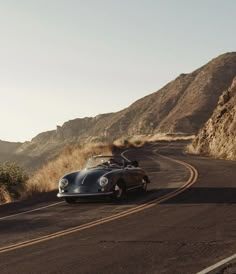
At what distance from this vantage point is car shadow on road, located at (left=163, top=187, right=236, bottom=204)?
1478 centimetres

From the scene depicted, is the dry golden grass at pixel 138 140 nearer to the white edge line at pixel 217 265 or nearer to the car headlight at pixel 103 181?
the car headlight at pixel 103 181

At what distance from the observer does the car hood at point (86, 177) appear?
51.4ft

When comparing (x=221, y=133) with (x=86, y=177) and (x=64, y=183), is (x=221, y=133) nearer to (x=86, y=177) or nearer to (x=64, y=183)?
(x=86, y=177)

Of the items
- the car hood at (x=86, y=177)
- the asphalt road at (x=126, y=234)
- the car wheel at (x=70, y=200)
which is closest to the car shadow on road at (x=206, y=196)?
the asphalt road at (x=126, y=234)

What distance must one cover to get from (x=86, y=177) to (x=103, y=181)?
678 millimetres

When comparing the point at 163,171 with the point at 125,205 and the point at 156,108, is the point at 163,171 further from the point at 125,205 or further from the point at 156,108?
the point at 156,108

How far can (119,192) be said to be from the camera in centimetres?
1605

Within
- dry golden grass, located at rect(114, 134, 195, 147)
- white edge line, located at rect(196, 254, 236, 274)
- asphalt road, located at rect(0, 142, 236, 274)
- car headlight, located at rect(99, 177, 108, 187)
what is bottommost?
white edge line, located at rect(196, 254, 236, 274)

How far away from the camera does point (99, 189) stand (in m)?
15.4

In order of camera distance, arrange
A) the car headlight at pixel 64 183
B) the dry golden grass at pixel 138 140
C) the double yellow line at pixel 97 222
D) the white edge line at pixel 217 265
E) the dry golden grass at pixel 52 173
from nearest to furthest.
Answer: the white edge line at pixel 217 265 → the double yellow line at pixel 97 222 → the car headlight at pixel 64 183 → the dry golden grass at pixel 52 173 → the dry golden grass at pixel 138 140

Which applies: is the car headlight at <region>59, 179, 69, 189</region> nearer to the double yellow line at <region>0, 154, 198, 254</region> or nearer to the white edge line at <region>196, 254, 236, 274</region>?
the double yellow line at <region>0, 154, 198, 254</region>

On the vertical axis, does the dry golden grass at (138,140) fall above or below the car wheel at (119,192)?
above

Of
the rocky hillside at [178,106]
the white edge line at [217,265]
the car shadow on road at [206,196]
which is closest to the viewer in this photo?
the white edge line at [217,265]

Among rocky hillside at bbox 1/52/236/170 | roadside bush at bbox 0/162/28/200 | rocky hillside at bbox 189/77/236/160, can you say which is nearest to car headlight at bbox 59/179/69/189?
roadside bush at bbox 0/162/28/200
